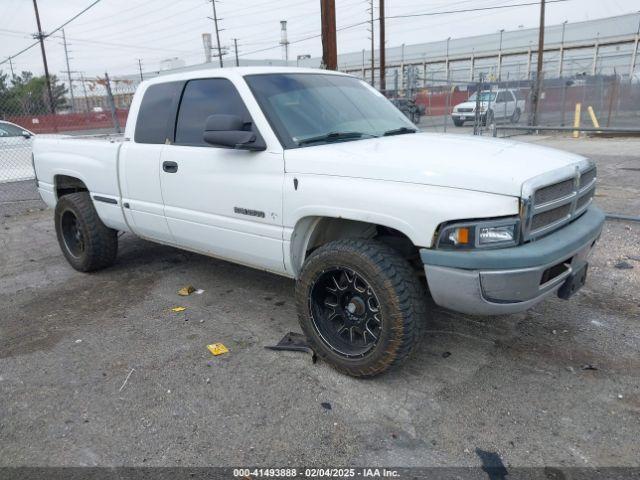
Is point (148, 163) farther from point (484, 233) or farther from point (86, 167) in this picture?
point (484, 233)

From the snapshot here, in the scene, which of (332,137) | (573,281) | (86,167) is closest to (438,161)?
(332,137)

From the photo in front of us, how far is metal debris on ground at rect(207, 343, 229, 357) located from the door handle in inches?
56.0

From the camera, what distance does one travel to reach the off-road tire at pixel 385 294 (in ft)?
9.48

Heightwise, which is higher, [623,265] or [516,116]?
[516,116]

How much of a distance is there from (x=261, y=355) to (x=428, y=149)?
1.79 meters

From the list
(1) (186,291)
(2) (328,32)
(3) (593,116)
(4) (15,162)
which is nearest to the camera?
(1) (186,291)

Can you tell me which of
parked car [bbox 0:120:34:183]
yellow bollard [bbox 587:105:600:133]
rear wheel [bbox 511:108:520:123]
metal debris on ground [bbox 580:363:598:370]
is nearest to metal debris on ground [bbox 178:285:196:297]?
metal debris on ground [bbox 580:363:598:370]

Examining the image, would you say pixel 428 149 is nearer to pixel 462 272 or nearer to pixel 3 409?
pixel 462 272

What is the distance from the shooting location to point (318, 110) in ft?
12.3

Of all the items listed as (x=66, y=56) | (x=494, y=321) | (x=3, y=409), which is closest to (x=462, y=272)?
(x=494, y=321)

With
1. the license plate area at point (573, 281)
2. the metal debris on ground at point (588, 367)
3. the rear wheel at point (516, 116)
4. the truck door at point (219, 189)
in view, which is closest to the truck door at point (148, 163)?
the truck door at point (219, 189)

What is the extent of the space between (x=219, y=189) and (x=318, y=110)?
933 mm

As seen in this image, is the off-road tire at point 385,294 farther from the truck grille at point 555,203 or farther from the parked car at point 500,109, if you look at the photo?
the parked car at point 500,109

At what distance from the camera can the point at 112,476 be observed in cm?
247
